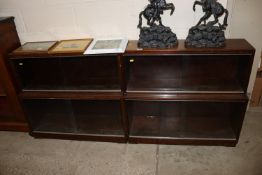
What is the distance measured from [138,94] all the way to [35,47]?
88 centimetres

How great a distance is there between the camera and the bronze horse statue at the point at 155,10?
1.61 m

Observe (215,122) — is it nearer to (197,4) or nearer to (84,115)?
(197,4)

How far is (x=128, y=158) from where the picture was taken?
6.03ft

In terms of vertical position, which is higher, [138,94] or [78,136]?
[138,94]

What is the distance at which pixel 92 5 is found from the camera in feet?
5.94

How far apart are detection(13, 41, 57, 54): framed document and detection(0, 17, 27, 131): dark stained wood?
85mm

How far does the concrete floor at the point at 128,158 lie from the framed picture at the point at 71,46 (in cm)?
80

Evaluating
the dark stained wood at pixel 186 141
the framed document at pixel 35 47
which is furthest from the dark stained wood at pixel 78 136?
the framed document at pixel 35 47

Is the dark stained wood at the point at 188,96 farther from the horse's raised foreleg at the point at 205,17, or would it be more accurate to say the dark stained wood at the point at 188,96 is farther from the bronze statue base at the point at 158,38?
the horse's raised foreleg at the point at 205,17

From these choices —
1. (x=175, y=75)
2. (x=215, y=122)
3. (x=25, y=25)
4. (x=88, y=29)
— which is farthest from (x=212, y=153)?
(x=25, y=25)

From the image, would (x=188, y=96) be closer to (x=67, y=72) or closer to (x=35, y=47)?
(x=67, y=72)

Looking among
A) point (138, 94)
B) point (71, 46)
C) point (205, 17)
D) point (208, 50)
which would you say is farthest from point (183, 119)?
point (71, 46)

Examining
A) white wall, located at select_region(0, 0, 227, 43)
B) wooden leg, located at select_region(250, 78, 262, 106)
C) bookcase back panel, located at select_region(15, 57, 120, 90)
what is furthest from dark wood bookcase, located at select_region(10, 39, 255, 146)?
wooden leg, located at select_region(250, 78, 262, 106)

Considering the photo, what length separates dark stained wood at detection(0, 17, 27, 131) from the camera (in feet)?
5.92
